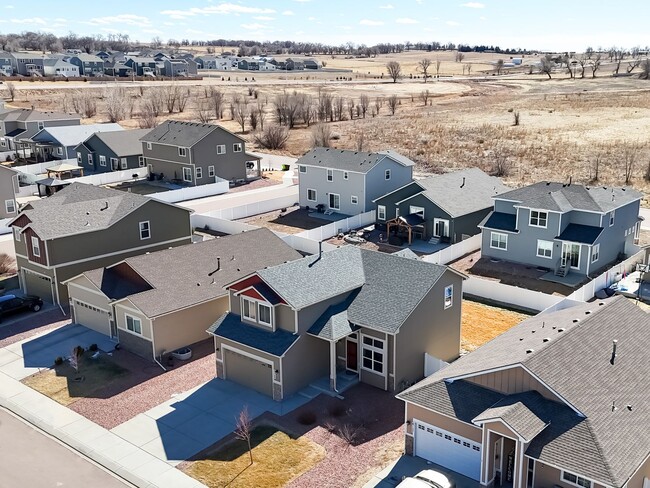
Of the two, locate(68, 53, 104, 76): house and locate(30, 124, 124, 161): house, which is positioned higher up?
locate(68, 53, 104, 76): house

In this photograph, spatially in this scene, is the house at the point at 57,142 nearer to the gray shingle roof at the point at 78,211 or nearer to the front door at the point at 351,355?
the gray shingle roof at the point at 78,211

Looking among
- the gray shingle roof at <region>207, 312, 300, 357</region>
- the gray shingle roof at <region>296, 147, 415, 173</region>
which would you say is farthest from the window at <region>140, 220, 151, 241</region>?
the gray shingle roof at <region>296, 147, 415, 173</region>

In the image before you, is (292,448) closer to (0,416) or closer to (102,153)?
(0,416)

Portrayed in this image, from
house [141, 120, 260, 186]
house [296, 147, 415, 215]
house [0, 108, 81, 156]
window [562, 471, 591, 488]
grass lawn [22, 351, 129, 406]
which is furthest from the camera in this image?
house [0, 108, 81, 156]

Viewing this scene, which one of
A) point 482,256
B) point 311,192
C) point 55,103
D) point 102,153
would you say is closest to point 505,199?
point 482,256

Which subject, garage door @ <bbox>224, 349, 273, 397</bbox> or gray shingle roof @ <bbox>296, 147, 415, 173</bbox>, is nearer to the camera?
garage door @ <bbox>224, 349, 273, 397</bbox>

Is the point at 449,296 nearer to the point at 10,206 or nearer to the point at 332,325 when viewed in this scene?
the point at 332,325

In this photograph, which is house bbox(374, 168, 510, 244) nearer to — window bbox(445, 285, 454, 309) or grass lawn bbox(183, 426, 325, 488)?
window bbox(445, 285, 454, 309)
